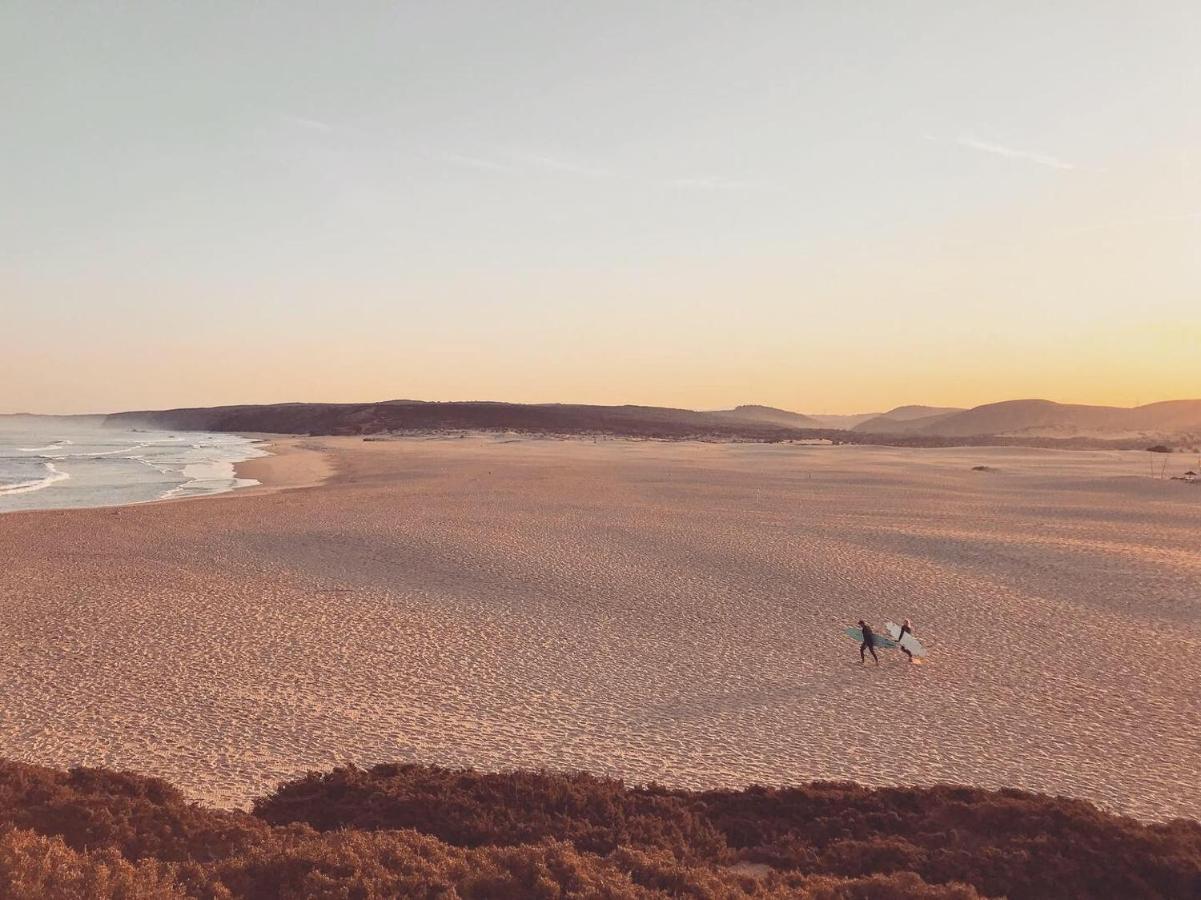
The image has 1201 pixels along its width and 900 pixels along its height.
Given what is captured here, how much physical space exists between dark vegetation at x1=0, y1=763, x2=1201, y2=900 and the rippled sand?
1203 mm

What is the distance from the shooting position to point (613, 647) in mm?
13281

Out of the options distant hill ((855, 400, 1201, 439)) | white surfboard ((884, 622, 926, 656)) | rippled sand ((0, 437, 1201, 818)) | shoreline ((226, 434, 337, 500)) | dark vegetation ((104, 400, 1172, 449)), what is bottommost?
rippled sand ((0, 437, 1201, 818))

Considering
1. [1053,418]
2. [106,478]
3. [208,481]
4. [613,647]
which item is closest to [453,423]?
[106,478]

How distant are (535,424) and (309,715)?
388ft

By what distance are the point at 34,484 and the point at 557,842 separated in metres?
47.7

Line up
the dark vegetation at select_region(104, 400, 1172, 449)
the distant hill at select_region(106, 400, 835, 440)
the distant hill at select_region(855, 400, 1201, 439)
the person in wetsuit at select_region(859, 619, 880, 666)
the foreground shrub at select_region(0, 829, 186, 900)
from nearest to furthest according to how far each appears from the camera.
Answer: the foreground shrub at select_region(0, 829, 186, 900), the person in wetsuit at select_region(859, 619, 880, 666), the dark vegetation at select_region(104, 400, 1172, 449), the distant hill at select_region(106, 400, 835, 440), the distant hill at select_region(855, 400, 1201, 439)

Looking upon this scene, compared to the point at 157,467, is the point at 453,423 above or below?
above

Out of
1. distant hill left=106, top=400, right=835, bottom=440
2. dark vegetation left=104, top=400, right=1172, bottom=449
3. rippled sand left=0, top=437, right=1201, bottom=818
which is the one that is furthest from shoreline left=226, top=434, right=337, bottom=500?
distant hill left=106, top=400, right=835, bottom=440

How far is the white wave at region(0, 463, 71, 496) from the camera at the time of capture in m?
39.5

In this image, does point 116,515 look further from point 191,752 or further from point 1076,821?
point 1076,821

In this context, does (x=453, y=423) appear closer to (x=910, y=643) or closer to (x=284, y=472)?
(x=284, y=472)

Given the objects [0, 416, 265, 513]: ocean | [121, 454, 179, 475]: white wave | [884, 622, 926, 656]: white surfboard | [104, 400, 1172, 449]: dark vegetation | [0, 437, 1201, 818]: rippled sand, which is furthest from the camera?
[104, 400, 1172, 449]: dark vegetation

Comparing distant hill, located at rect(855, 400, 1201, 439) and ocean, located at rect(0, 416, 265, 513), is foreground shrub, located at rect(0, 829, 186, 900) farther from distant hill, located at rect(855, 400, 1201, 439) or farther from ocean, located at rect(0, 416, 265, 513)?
distant hill, located at rect(855, 400, 1201, 439)

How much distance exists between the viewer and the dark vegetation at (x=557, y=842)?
18.2 feet
